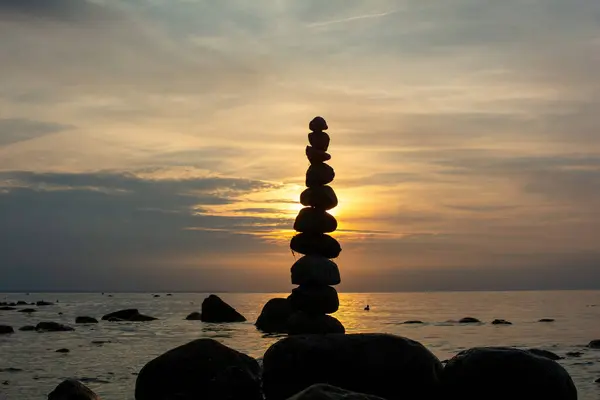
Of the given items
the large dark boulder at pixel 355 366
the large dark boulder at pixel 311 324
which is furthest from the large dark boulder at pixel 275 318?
the large dark boulder at pixel 355 366

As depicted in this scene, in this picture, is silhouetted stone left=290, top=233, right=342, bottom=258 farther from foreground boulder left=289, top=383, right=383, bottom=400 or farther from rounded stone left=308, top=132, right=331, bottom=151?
foreground boulder left=289, top=383, right=383, bottom=400

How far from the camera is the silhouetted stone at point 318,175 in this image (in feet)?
99.3

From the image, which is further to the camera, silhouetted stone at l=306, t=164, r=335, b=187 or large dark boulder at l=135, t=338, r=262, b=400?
silhouetted stone at l=306, t=164, r=335, b=187

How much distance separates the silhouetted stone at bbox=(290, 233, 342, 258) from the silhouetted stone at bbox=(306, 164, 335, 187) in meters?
2.13

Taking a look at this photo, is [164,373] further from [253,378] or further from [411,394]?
[411,394]

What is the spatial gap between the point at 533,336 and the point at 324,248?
2689cm

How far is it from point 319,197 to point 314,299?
4120 millimetres

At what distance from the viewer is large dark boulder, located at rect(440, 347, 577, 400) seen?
1825 centimetres

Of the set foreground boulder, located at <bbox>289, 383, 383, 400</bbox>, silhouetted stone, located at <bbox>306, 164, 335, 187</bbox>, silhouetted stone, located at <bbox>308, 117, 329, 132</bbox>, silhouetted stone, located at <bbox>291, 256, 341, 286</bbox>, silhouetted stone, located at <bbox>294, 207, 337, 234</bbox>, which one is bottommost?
foreground boulder, located at <bbox>289, 383, 383, 400</bbox>

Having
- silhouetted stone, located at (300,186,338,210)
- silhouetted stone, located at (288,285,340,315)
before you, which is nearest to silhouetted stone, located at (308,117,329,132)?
silhouetted stone, located at (300,186,338,210)

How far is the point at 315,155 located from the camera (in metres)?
30.6

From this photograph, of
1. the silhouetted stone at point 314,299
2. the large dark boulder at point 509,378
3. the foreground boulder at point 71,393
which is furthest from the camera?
the silhouetted stone at point 314,299

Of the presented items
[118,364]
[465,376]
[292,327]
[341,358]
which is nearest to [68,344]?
[118,364]

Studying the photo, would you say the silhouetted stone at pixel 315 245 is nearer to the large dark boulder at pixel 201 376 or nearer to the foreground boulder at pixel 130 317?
the large dark boulder at pixel 201 376
